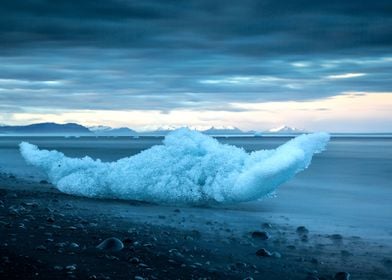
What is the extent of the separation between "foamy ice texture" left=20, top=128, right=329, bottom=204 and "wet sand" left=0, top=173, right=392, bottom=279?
672 millimetres

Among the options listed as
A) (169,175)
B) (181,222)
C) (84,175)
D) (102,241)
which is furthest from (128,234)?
(84,175)

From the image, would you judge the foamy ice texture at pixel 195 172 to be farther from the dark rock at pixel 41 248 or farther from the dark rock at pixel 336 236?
the dark rock at pixel 41 248

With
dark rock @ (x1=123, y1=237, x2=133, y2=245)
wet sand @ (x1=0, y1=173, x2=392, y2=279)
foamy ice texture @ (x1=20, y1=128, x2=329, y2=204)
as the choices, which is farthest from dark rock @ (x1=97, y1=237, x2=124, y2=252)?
foamy ice texture @ (x1=20, y1=128, x2=329, y2=204)

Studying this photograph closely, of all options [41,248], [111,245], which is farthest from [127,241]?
[41,248]

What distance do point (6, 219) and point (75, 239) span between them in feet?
6.40

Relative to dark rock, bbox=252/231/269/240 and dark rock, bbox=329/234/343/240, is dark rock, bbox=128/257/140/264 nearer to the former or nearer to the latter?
dark rock, bbox=252/231/269/240

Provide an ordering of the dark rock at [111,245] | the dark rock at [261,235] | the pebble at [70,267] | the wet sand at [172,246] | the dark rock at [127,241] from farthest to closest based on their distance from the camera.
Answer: the dark rock at [261,235], the dark rock at [127,241], the dark rock at [111,245], the wet sand at [172,246], the pebble at [70,267]

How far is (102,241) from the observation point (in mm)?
8031

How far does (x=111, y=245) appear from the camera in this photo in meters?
7.59

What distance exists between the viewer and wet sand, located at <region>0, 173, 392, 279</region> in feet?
21.6

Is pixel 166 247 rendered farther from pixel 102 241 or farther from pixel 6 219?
pixel 6 219

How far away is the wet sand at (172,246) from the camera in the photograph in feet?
21.6

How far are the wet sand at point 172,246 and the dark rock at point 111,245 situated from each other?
96mm

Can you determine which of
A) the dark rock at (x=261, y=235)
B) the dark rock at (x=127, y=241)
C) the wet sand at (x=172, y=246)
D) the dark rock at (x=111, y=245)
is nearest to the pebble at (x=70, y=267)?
the wet sand at (x=172, y=246)
